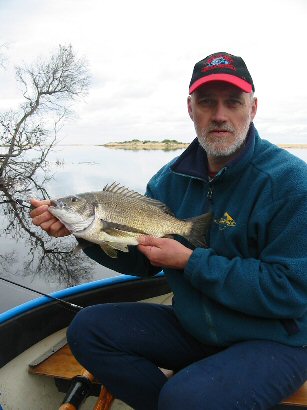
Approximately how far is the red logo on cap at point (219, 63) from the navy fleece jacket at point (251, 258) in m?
0.43

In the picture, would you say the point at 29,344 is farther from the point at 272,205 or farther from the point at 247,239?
the point at 272,205

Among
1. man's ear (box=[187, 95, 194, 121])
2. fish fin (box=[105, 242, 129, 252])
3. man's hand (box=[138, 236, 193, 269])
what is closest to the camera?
man's hand (box=[138, 236, 193, 269])

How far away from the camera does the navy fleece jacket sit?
2201mm

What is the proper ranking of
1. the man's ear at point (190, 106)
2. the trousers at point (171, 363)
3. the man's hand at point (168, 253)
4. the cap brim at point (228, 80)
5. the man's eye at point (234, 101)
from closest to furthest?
the trousers at point (171, 363) < the man's hand at point (168, 253) < the cap brim at point (228, 80) < the man's eye at point (234, 101) < the man's ear at point (190, 106)

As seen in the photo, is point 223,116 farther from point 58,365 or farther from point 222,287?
point 58,365

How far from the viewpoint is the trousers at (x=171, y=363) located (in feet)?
6.77

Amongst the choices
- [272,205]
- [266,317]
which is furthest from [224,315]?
[272,205]

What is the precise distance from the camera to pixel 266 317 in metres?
2.28

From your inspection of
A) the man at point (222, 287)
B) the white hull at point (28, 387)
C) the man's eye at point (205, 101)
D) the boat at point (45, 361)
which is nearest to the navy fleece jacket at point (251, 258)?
the man at point (222, 287)

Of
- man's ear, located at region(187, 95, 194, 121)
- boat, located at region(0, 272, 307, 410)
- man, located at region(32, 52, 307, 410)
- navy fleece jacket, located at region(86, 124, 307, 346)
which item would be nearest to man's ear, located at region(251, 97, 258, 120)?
man, located at region(32, 52, 307, 410)

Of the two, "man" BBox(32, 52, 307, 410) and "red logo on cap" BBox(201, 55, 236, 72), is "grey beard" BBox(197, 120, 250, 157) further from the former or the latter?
"red logo on cap" BBox(201, 55, 236, 72)

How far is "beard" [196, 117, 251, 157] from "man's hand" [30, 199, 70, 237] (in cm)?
112

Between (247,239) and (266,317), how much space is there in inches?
17.6

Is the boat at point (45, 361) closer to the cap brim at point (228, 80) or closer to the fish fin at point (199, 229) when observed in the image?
the fish fin at point (199, 229)
